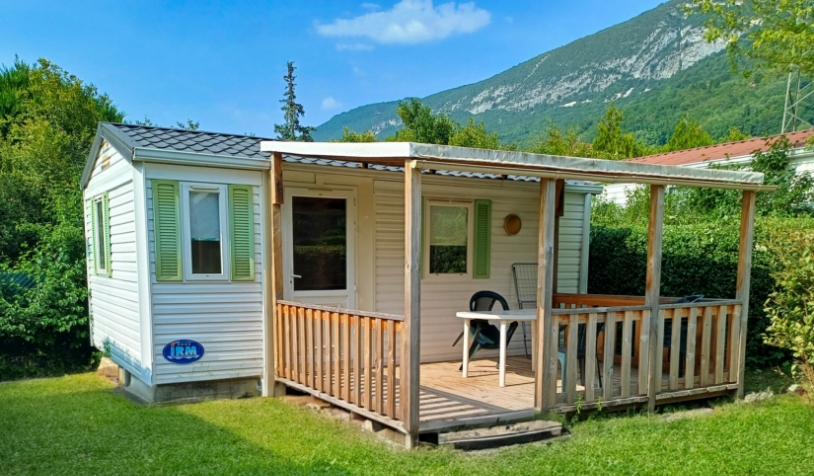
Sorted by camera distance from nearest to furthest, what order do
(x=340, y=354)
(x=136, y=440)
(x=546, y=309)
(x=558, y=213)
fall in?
1. (x=136, y=440)
2. (x=546, y=309)
3. (x=340, y=354)
4. (x=558, y=213)

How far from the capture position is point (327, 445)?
3.94m

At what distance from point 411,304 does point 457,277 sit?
2.92 meters

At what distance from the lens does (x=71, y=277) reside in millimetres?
7793

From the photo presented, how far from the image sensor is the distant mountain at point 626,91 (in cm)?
2756

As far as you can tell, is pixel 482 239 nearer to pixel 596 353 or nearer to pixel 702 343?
pixel 596 353

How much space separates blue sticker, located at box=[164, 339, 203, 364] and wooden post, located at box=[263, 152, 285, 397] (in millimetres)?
671

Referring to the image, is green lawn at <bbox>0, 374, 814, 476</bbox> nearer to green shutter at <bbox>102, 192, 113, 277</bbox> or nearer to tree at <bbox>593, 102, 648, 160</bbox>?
green shutter at <bbox>102, 192, 113, 277</bbox>

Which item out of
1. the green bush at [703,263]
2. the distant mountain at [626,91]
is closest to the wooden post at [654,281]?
the green bush at [703,263]

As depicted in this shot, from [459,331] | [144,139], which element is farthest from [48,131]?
[459,331]

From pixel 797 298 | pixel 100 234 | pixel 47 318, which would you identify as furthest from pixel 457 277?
pixel 47 318

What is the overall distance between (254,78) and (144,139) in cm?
5090

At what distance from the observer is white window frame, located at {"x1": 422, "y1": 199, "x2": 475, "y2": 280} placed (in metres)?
6.29

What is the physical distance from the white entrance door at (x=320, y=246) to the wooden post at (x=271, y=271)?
0.70 feet

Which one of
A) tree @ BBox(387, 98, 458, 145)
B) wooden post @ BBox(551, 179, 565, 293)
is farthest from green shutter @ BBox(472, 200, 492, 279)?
tree @ BBox(387, 98, 458, 145)
